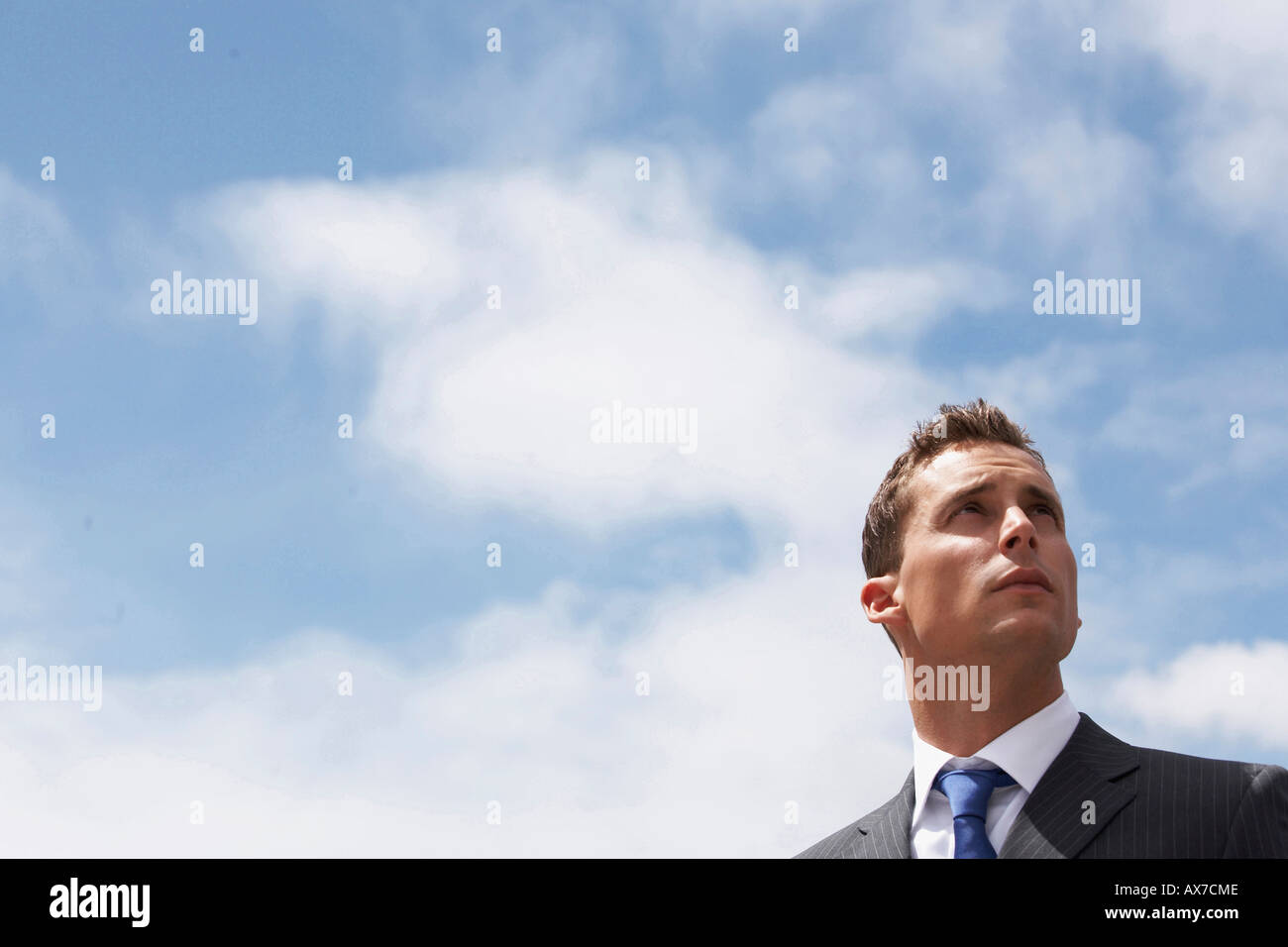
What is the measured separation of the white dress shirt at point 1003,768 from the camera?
571cm

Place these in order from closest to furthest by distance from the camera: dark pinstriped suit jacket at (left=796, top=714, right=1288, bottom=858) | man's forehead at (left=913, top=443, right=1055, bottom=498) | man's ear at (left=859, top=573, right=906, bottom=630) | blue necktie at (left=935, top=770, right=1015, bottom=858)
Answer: dark pinstriped suit jacket at (left=796, top=714, right=1288, bottom=858), blue necktie at (left=935, top=770, right=1015, bottom=858), man's forehead at (left=913, top=443, right=1055, bottom=498), man's ear at (left=859, top=573, right=906, bottom=630)

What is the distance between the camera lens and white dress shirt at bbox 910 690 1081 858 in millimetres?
5707

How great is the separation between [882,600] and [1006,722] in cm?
108

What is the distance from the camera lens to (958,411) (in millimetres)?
6984

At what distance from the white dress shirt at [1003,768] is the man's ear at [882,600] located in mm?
818

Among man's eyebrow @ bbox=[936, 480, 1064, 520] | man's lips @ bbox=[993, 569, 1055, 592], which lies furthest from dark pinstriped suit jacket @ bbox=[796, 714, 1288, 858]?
man's eyebrow @ bbox=[936, 480, 1064, 520]

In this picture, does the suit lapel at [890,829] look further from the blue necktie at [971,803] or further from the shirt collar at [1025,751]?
the blue necktie at [971,803]

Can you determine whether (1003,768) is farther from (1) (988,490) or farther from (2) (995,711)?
(1) (988,490)

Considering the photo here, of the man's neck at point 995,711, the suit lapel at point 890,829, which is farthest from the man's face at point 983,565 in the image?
the suit lapel at point 890,829

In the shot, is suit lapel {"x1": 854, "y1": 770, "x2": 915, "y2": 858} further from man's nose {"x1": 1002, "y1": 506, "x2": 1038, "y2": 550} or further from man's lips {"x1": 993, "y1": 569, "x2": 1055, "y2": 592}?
man's nose {"x1": 1002, "y1": 506, "x2": 1038, "y2": 550}
